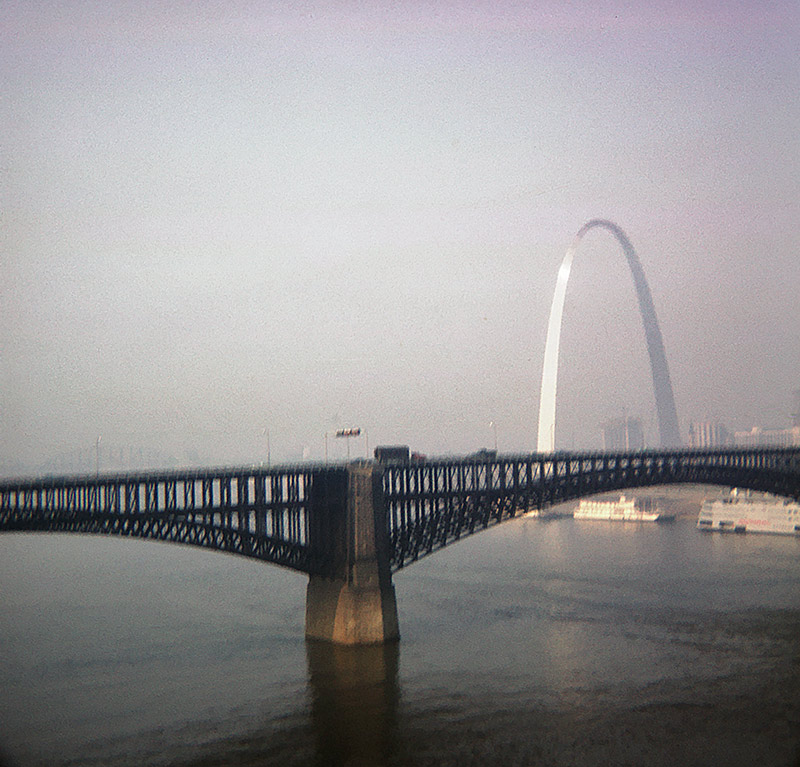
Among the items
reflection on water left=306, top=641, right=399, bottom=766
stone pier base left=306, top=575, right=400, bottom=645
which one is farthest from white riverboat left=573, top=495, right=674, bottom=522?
reflection on water left=306, top=641, right=399, bottom=766

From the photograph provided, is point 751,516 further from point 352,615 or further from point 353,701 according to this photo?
point 353,701

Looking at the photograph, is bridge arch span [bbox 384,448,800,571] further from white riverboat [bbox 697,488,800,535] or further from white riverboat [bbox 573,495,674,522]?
white riverboat [bbox 573,495,674,522]

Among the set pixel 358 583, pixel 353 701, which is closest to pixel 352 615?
pixel 358 583

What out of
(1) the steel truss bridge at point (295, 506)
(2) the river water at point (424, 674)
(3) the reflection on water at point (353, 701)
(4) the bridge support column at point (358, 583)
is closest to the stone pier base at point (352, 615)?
(4) the bridge support column at point (358, 583)

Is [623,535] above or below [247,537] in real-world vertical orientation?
below

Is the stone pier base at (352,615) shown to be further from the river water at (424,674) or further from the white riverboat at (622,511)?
the white riverboat at (622,511)

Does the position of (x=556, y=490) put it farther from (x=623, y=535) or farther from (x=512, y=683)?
(x=623, y=535)

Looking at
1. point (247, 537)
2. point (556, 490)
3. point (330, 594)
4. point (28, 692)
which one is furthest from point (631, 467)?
point (28, 692)
